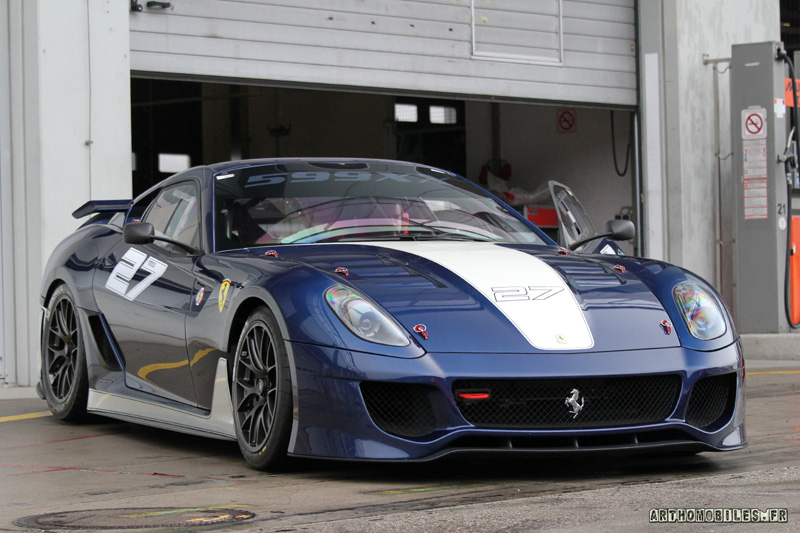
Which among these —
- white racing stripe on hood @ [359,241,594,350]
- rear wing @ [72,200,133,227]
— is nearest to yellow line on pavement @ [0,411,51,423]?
rear wing @ [72,200,133,227]

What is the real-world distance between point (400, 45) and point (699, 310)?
6.51 metres

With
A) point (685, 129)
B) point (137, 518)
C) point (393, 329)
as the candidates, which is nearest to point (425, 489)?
point (393, 329)

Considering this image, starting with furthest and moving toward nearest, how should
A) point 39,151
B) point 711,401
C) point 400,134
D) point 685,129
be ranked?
1. point 400,134
2. point 685,129
3. point 39,151
4. point 711,401

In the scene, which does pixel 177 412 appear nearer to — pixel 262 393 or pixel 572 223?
pixel 262 393

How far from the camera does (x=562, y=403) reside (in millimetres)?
3906

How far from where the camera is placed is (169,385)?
16.3ft

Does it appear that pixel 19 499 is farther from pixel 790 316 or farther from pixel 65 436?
pixel 790 316

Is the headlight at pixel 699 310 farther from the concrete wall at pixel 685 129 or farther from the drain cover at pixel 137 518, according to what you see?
the concrete wall at pixel 685 129

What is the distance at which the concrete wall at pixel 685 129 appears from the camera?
12.3 meters

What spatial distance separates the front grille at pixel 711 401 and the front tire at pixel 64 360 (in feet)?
A: 9.68

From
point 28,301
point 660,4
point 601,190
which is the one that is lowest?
point 28,301

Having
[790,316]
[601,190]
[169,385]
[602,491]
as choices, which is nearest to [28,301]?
[169,385]

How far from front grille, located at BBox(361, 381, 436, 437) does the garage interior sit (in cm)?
737

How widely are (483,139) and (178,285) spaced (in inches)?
464
